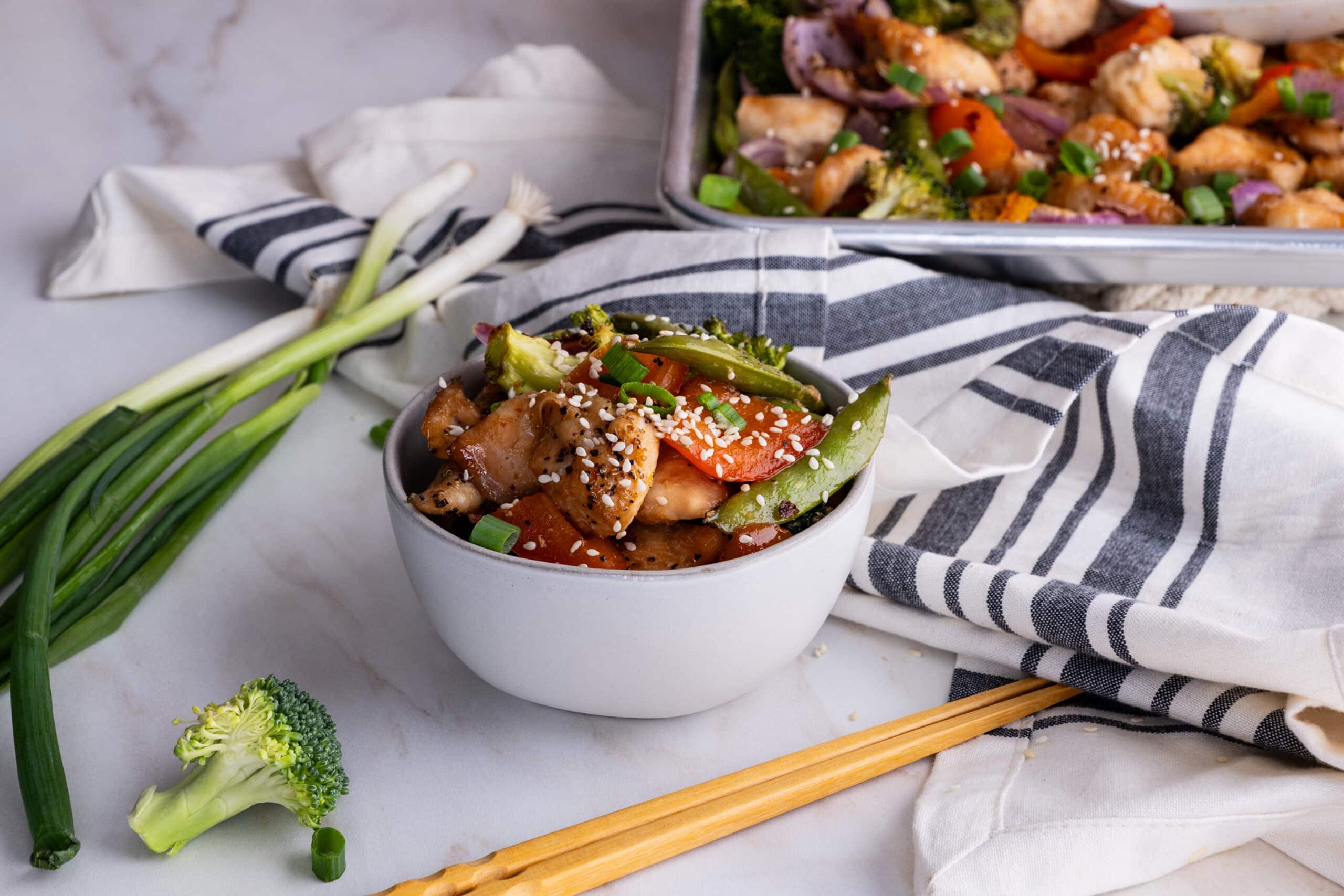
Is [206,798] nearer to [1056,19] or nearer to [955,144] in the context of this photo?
[955,144]

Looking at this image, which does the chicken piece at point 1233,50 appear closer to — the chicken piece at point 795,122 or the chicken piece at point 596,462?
the chicken piece at point 795,122

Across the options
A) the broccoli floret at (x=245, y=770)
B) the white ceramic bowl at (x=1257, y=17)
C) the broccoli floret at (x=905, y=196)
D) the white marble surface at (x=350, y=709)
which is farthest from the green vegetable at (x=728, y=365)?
the white ceramic bowl at (x=1257, y=17)

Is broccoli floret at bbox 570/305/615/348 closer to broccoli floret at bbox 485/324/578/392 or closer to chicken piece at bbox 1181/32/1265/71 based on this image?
broccoli floret at bbox 485/324/578/392

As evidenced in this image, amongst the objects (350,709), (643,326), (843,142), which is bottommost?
(350,709)

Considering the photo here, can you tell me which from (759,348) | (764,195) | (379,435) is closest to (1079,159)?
(764,195)

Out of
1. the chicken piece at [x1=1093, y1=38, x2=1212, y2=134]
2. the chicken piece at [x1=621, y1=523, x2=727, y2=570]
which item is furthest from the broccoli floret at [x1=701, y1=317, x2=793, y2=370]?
the chicken piece at [x1=1093, y1=38, x2=1212, y2=134]

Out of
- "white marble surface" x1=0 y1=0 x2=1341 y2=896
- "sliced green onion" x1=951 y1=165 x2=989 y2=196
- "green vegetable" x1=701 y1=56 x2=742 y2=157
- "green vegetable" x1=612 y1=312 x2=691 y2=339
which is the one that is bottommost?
"white marble surface" x1=0 y1=0 x2=1341 y2=896

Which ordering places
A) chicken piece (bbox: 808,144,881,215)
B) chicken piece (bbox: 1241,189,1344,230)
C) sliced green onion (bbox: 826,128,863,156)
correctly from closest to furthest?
chicken piece (bbox: 1241,189,1344,230) < chicken piece (bbox: 808,144,881,215) < sliced green onion (bbox: 826,128,863,156)
